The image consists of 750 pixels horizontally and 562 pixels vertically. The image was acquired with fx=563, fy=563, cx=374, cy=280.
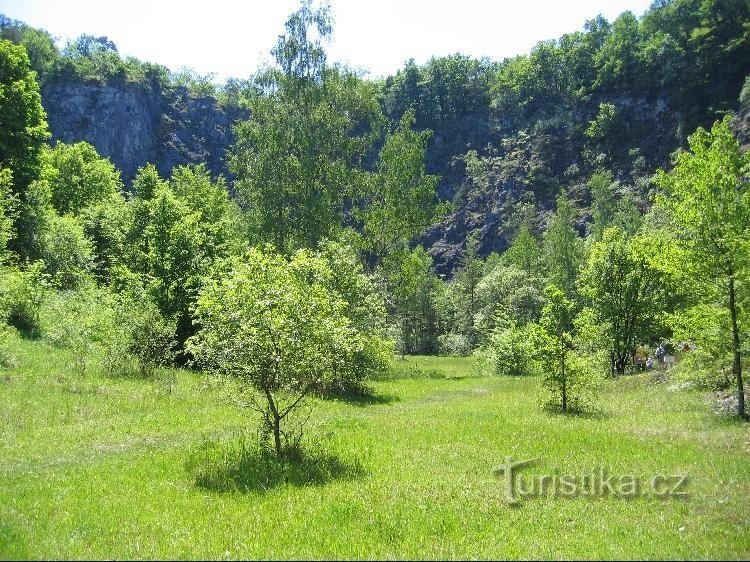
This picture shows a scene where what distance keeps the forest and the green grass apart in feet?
2.39

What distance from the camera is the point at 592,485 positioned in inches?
490

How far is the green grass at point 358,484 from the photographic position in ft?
29.5

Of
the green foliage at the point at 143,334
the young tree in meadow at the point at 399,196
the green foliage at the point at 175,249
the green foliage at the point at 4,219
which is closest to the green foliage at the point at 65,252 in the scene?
the green foliage at the point at 4,219

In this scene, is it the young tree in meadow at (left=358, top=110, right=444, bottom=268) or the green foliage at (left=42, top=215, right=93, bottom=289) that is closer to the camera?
the green foliage at (left=42, top=215, right=93, bottom=289)

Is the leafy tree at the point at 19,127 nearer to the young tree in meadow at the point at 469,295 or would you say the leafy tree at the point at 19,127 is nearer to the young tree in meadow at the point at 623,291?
the young tree in meadow at the point at 623,291

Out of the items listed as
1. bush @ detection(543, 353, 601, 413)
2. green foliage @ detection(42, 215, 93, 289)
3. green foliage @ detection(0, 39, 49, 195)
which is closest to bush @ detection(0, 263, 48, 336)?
green foliage @ detection(42, 215, 93, 289)

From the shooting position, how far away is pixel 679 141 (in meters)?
110

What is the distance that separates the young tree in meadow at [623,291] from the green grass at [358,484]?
1408 centimetres

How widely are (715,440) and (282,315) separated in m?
13.4

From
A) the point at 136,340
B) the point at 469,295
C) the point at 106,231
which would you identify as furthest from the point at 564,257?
the point at 136,340

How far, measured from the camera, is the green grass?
899cm

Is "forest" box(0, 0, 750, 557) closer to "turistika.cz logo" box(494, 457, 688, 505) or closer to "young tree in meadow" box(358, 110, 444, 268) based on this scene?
"young tree in meadow" box(358, 110, 444, 268)

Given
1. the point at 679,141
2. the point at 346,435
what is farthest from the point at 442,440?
the point at 679,141

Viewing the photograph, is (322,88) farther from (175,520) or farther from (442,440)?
(175,520)
